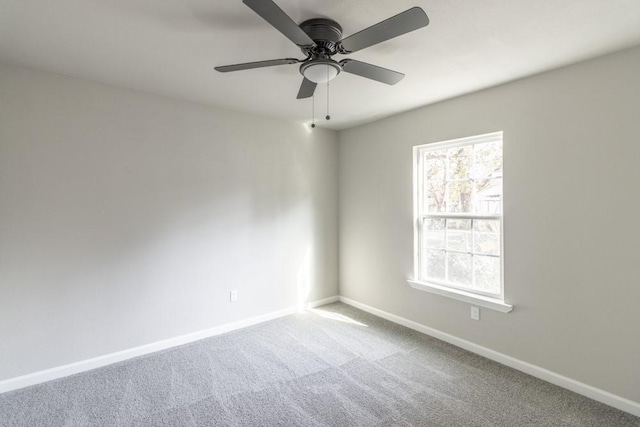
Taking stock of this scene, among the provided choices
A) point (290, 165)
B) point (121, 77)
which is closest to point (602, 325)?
point (290, 165)

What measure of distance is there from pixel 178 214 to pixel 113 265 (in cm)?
72

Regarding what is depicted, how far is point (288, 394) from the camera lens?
2.34m

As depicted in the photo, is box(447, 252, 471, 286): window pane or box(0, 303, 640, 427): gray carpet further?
box(447, 252, 471, 286): window pane

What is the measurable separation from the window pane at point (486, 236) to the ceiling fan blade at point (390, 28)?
6.82 feet

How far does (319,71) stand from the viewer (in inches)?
73.8

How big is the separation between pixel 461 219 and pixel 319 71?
2.13 m

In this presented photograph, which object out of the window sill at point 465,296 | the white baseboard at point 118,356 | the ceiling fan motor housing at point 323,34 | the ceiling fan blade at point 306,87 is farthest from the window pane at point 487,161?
the white baseboard at point 118,356

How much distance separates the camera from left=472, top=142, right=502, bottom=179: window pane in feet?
9.48

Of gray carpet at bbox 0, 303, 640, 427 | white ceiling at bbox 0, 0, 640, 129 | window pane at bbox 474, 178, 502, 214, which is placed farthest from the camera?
window pane at bbox 474, 178, 502, 214

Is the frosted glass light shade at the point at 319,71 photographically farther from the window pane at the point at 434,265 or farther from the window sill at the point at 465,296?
the window sill at the point at 465,296

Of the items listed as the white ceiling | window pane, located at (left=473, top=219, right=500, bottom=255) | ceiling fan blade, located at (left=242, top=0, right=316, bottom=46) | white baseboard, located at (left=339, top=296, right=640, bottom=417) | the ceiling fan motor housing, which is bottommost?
white baseboard, located at (left=339, top=296, right=640, bottom=417)

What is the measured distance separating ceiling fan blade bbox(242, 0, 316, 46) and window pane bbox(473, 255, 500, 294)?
8.10 ft

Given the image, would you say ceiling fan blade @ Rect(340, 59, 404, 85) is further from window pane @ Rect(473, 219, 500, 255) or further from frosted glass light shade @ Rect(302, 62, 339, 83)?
window pane @ Rect(473, 219, 500, 255)

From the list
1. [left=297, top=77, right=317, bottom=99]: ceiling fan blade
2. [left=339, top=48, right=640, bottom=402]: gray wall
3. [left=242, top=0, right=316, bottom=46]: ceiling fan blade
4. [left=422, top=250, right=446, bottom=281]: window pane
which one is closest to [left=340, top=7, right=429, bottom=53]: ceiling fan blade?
[left=242, top=0, right=316, bottom=46]: ceiling fan blade
